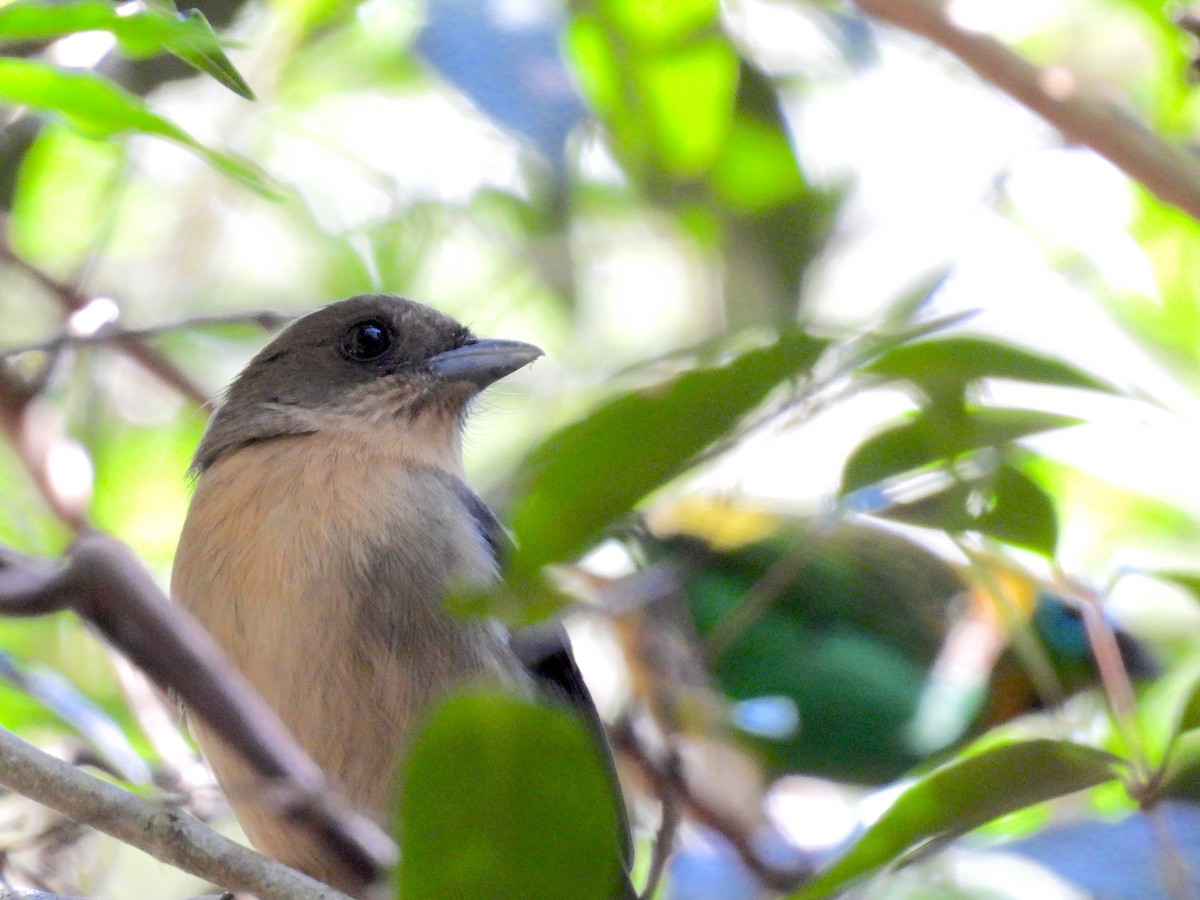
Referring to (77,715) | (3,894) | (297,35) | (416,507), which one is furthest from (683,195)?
(3,894)

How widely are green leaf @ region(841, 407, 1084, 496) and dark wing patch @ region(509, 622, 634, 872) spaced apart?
114cm

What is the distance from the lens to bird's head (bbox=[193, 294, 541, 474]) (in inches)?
138

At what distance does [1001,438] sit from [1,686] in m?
1.98

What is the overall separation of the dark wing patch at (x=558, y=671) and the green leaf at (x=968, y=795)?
4.08ft

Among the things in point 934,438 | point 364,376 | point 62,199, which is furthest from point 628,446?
point 62,199

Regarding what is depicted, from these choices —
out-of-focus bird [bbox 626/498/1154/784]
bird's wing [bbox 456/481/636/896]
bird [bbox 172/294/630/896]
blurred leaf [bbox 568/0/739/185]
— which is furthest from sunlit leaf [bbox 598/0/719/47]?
bird's wing [bbox 456/481/636/896]

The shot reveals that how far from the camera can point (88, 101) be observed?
75.1 inches

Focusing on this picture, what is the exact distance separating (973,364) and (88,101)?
4.06 ft

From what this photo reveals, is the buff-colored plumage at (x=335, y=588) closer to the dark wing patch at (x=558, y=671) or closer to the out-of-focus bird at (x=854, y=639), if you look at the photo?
the dark wing patch at (x=558, y=671)

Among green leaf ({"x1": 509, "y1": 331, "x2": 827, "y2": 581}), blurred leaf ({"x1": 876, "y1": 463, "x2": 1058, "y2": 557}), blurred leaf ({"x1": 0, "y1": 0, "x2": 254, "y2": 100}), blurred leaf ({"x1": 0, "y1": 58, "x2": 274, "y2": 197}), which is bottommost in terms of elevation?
blurred leaf ({"x1": 876, "y1": 463, "x2": 1058, "y2": 557})

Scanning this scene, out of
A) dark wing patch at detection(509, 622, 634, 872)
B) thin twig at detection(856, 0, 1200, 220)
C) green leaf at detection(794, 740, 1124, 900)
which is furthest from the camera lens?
dark wing patch at detection(509, 622, 634, 872)

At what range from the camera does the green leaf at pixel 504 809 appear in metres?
1.31

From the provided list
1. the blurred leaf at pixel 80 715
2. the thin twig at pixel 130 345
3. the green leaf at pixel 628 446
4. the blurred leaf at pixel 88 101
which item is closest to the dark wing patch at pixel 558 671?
the blurred leaf at pixel 80 715

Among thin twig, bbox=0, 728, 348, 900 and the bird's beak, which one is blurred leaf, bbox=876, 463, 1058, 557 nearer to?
thin twig, bbox=0, 728, 348, 900
